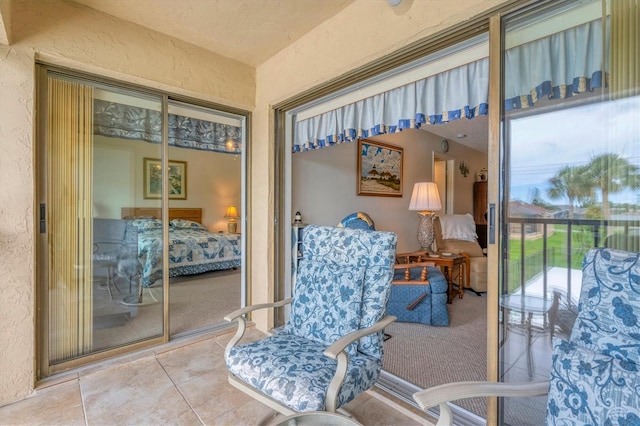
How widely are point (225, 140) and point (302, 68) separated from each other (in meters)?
1.07

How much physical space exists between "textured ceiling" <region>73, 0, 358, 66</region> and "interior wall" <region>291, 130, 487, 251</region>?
115 centimetres

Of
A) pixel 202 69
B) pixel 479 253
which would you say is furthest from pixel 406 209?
pixel 202 69

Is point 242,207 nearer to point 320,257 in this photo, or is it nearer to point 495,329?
point 320,257

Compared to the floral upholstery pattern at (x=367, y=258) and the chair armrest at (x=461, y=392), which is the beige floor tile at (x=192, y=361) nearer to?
the floral upholstery pattern at (x=367, y=258)

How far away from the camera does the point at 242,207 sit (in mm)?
3113

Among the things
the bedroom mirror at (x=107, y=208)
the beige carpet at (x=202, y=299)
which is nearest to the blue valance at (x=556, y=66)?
the bedroom mirror at (x=107, y=208)

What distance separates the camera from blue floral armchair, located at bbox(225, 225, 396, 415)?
1322 millimetres

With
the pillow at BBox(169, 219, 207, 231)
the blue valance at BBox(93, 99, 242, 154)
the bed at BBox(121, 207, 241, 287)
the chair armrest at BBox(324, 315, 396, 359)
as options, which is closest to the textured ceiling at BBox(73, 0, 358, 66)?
the blue valance at BBox(93, 99, 242, 154)

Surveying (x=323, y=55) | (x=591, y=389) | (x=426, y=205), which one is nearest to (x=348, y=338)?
(x=591, y=389)

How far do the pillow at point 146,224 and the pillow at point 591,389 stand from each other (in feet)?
8.70

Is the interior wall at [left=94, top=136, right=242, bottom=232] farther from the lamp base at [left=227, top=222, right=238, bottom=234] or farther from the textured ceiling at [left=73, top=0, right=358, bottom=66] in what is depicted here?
the textured ceiling at [left=73, top=0, right=358, bottom=66]

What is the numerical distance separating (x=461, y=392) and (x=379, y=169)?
355 centimetres

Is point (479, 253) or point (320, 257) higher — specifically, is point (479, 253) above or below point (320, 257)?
below

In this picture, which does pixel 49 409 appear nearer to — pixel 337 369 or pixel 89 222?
pixel 89 222
